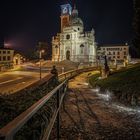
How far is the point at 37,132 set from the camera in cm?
441

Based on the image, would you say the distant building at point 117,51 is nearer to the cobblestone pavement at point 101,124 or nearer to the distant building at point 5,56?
the distant building at point 5,56

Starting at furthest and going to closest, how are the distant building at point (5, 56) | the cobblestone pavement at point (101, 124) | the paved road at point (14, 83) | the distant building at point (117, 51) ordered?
the distant building at point (117, 51), the distant building at point (5, 56), the paved road at point (14, 83), the cobblestone pavement at point (101, 124)

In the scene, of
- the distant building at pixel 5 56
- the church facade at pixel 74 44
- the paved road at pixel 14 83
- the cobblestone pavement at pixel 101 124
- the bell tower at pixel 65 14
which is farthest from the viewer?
the bell tower at pixel 65 14

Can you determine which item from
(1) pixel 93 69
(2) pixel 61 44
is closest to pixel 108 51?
(2) pixel 61 44

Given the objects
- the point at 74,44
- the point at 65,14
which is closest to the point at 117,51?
the point at 74,44

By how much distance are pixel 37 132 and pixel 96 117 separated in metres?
4.24

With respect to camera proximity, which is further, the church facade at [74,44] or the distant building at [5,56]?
the church facade at [74,44]

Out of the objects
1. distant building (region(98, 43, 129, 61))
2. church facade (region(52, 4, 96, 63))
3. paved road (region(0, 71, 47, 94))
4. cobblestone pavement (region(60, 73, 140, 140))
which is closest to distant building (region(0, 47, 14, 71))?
church facade (region(52, 4, 96, 63))

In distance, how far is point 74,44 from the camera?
86375 mm

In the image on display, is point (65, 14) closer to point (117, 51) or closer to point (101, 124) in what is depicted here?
point (117, 51)

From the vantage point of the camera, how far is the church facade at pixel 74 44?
3339 inches

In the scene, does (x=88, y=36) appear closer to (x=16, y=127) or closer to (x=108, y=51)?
(x=108, y=51)

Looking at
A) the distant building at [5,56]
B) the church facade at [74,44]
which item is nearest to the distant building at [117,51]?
the church facade at [74,44]

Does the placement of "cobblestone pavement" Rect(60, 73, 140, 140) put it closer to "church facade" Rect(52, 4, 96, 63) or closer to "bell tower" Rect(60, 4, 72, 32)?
"church facade" Rect(52, 4, 96, 63)
